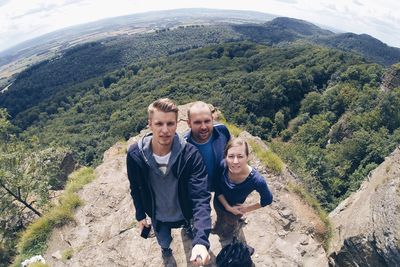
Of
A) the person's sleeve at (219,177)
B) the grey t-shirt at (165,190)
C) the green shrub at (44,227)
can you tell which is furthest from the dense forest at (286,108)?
the grey t-shirt at (165,190)

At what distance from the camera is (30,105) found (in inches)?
4914

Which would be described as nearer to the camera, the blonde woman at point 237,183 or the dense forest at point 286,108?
the blonde woman at point 237,183

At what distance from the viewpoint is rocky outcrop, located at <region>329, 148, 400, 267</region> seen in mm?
6652

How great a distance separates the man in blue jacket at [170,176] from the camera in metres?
4.50

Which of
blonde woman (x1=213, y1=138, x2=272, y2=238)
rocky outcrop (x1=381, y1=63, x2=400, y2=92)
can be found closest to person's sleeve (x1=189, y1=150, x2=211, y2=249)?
blonde woman (x1=213, y1=138, x2=272, y2=238)

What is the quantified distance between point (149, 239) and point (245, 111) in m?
69.1

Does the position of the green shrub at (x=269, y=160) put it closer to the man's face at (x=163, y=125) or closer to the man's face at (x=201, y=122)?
the man's face at (x=201, y=122)

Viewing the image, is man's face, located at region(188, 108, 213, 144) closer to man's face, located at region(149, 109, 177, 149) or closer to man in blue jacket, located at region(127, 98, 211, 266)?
man in blue jacket, located at region(127, 98, 211, 266)

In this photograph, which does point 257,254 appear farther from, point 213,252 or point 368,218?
point 368,218

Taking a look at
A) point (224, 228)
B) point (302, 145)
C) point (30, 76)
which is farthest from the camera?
point (30, 76)

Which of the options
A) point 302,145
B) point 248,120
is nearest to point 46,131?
point 248,120

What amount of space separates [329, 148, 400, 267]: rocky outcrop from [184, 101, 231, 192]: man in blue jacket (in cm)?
361

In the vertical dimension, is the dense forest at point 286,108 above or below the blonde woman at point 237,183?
below

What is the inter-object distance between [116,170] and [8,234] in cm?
609
